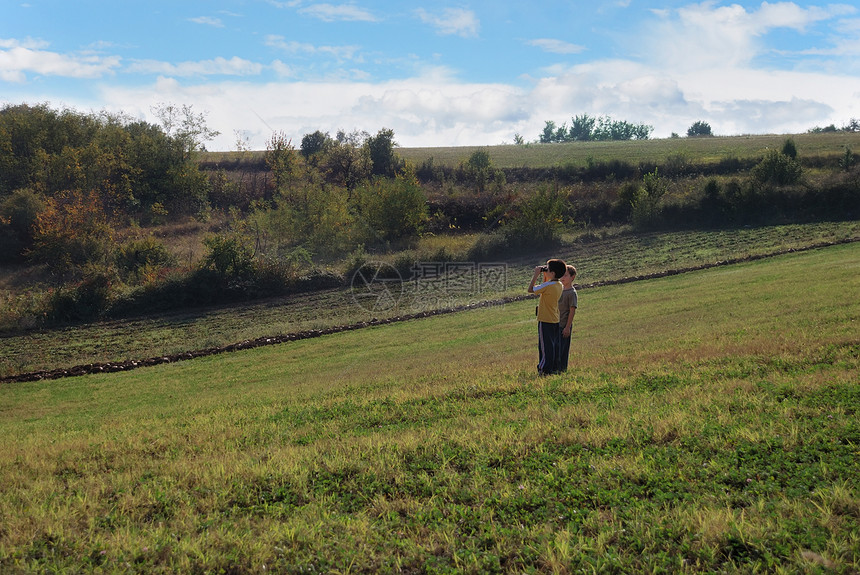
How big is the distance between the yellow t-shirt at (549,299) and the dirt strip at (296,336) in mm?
16483

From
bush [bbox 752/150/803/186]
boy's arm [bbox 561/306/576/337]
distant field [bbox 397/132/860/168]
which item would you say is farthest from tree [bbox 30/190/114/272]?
bush [bbox 752/150/803/186]

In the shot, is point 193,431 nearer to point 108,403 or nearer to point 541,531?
point 541,531

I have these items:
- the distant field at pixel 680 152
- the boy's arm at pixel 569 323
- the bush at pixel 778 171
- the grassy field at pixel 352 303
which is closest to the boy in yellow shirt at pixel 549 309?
the boy's arm at pixel 569 323

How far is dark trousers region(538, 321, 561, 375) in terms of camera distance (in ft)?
36.1

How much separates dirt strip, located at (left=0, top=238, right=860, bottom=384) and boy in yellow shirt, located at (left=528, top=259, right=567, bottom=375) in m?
16.0

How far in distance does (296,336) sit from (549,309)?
17.0m

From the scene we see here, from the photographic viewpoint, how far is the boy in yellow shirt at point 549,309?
10.5 meters

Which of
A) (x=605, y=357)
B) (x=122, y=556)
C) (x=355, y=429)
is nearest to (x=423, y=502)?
(x=122, y=556)

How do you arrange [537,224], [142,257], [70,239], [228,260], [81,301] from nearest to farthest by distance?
[81,301] < [228,260] < [142,257] < [537,224] < [70,239]

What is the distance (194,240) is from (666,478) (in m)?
57.0

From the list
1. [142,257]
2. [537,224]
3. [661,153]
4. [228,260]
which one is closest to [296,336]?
[228,260]

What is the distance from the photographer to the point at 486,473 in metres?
6.05

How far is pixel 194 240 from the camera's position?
56.6 meters

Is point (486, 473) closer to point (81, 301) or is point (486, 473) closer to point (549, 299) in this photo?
point (549, 299)
